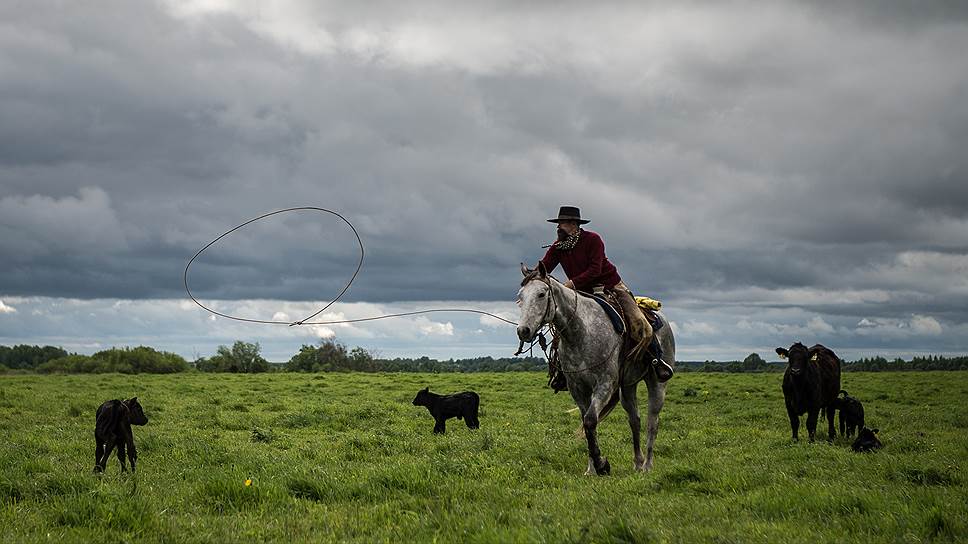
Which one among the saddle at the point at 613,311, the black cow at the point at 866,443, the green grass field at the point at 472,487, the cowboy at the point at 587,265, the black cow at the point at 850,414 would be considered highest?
the cowboy at the point at 587,265

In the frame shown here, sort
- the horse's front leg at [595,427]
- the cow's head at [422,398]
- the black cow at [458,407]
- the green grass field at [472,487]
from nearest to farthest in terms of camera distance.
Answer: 1. the green grass field at [472,487]
2. the horse's front leg at [595,427]
3. the black cow at [458,407]
4. the cow's head at [422,398]

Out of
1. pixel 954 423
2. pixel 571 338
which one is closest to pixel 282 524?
pixel 571 338

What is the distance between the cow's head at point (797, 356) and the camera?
16891 mm

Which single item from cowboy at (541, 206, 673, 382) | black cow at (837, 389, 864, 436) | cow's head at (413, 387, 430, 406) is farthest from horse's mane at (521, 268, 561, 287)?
black cow at (837, 389, 864, 436)

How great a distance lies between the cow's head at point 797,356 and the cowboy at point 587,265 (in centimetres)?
640

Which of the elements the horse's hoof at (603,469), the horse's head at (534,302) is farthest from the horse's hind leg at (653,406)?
the horse's head at (534,302)

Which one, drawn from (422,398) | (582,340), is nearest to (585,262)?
(582,340)

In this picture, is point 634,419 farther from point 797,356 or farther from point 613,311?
point 797,356

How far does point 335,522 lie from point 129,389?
3012 centimetres

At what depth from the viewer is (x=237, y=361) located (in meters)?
80.7

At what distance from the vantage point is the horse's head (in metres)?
10.0

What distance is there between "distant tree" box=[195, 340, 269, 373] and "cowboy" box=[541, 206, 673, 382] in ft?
207

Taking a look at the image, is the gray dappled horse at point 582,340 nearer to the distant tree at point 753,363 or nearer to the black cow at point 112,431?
the black cow at point 112,431

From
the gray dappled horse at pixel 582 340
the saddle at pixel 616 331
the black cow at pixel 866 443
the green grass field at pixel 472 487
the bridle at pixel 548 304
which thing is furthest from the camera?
the black cow at pixel 866 443
